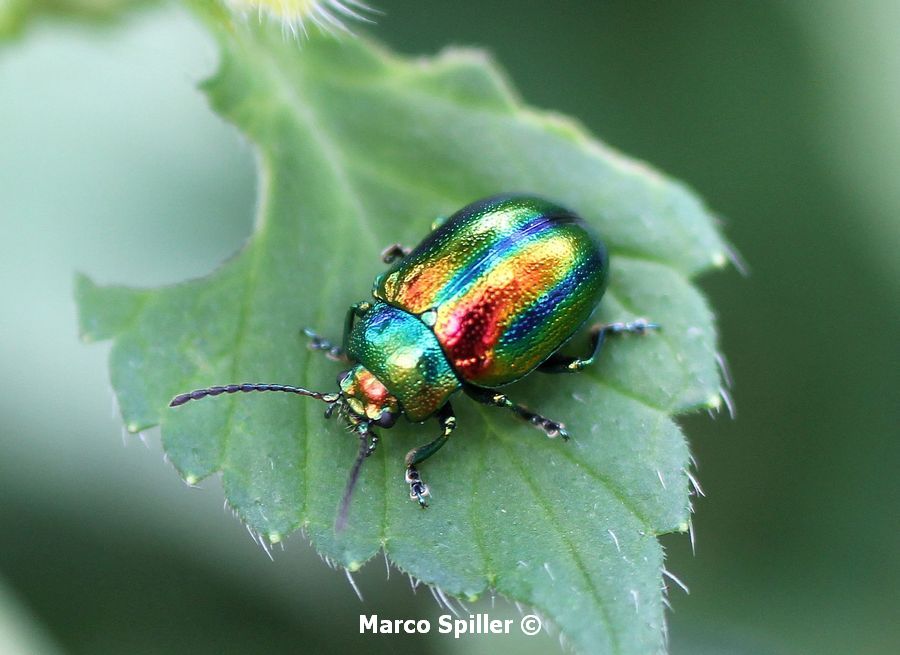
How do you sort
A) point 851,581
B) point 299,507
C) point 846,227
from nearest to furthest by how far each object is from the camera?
1. point 299,507
2. point 851,581
3. point 846,227

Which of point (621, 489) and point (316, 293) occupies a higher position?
point (621, 489)

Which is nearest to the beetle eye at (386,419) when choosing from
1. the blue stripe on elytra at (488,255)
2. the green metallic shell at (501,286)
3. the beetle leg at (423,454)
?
the beetle leg at (423,454)

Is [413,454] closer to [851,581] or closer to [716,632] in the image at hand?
[716,632]

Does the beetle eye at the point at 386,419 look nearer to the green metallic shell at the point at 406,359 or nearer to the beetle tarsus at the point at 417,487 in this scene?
the green metallic shell at the point at 406,359

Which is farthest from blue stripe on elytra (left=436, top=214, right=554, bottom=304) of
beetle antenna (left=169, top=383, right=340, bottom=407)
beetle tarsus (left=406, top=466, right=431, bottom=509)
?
beetle tarsus (left=406, top=466, right=431, bottom=509)

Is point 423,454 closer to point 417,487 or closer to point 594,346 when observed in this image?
point 417,487

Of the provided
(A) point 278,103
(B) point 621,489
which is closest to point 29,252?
(A) point 278,103

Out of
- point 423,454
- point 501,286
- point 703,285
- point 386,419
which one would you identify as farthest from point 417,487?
point 703,285
